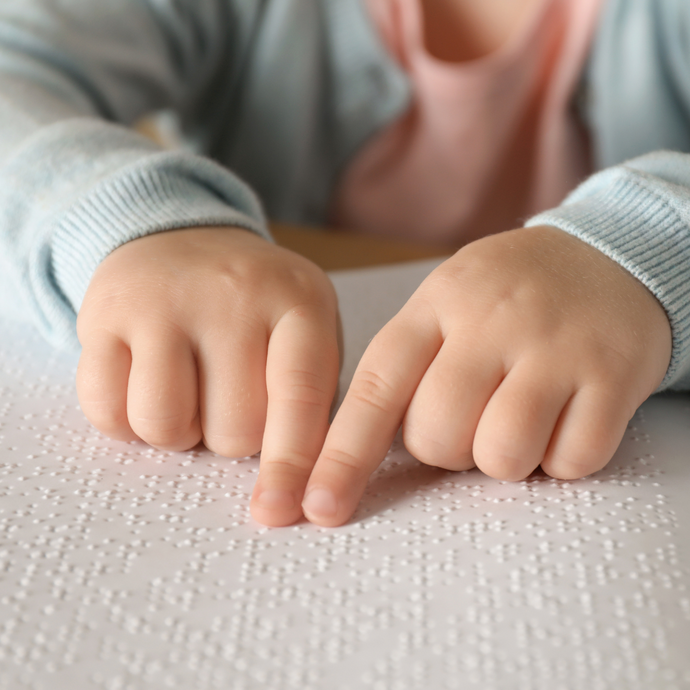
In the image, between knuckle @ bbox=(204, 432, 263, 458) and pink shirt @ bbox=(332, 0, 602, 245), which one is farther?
pink shirt @ bbox=(332, 0, 602, 245)

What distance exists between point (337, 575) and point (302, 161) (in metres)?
0.60

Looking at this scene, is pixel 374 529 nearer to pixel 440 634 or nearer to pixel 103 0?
pixel 440 634

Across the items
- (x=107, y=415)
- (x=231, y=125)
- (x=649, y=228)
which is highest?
(x=649, y=228)

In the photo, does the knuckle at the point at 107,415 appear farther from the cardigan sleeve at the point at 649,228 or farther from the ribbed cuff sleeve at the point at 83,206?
the cardigan sleeve at the point at 649,228

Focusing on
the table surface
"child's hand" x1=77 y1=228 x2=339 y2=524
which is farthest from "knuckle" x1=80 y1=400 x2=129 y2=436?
the table surface

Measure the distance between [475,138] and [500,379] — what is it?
1.71 feet

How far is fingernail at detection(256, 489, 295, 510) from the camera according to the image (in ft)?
0.74

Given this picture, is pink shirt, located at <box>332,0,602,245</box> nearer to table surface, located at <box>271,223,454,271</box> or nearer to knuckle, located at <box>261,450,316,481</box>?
table surface, located at <box>271,223,454,271</box>

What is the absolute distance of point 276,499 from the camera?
0.74 feet

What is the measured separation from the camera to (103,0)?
0.62m

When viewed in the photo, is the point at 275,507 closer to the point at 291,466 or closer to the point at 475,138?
the point at 291,466

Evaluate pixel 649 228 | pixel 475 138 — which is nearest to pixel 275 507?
pixel 649 228

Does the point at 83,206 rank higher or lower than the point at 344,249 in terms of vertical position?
higher

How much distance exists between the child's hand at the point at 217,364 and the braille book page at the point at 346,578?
0.02 meters
